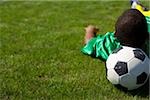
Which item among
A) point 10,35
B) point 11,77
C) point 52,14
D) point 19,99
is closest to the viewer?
point 19,99

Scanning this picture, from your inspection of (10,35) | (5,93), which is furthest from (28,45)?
(5,93)

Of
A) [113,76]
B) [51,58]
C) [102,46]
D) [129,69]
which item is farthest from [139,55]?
[51,58]

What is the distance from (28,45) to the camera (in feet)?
19.6

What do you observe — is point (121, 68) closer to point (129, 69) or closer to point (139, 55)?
point (129, 69)

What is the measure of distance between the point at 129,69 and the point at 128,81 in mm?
126

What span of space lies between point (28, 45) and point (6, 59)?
0.76m

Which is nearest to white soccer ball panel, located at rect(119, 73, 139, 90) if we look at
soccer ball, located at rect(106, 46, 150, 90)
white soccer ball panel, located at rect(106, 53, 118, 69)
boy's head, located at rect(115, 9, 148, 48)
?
soccer ball, located at rect(106, 46, 150, 90)

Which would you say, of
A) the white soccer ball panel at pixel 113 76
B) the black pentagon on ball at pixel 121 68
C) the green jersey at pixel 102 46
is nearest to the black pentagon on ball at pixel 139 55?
the black pentagon on ball at pixel 121 68

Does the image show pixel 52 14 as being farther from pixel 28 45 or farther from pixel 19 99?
pixel 19 99

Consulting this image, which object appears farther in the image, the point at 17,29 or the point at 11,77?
the point at 17,29

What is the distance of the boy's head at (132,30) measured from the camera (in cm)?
464

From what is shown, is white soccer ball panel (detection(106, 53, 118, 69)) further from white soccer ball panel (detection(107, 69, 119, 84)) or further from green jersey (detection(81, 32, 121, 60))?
green jersey (detection(81, 32, 121, 60))

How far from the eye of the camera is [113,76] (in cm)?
434

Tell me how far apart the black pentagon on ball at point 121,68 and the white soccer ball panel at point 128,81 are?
5 centimetres
